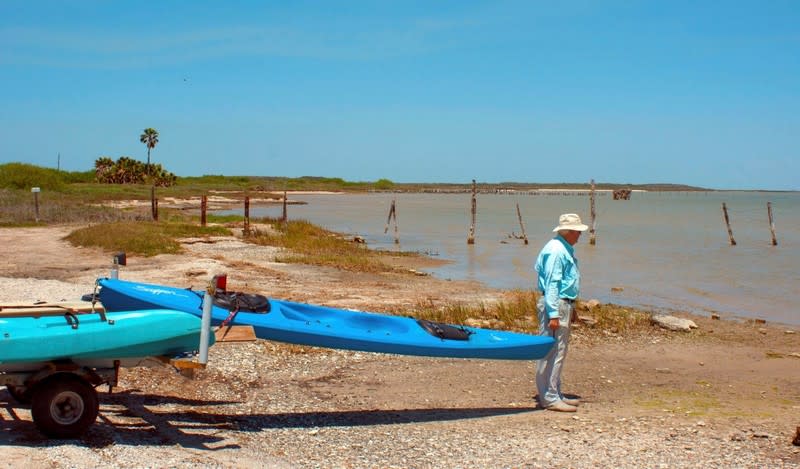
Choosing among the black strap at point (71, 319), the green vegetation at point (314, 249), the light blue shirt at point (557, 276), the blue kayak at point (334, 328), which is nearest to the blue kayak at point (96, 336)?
the black strap at point (71, 319)

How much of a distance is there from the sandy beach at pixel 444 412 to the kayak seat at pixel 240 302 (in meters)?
0.94

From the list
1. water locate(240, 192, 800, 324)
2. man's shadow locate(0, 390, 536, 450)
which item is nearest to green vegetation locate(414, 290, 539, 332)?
man's shadow locate(0, 390, 536, 450)

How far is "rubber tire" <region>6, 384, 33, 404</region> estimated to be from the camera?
A: 582cm

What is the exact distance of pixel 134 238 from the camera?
72.2 feet

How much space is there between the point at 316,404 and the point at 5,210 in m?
30.6

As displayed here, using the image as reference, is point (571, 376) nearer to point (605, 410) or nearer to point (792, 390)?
Result: point (605, 410)

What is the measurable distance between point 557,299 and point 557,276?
0.72ft

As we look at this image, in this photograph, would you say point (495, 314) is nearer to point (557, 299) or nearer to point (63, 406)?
point (557, 299)

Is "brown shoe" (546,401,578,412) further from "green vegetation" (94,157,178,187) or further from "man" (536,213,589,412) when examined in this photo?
"green vegetation" (94,157,178,187)

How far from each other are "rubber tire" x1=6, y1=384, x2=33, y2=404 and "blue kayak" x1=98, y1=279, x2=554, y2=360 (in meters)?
0.91

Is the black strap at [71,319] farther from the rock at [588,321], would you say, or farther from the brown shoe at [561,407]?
the rock at [588,321]

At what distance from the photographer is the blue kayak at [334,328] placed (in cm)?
667

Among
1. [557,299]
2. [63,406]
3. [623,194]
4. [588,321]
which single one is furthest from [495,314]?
[623,194]

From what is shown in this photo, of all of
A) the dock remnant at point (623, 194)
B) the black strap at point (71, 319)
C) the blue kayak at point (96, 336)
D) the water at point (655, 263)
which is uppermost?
the dock remnant at point (623, 194)
